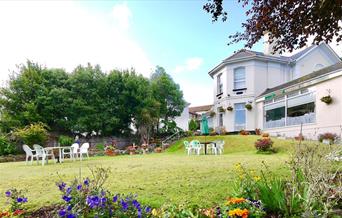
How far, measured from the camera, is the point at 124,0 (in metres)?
10.8

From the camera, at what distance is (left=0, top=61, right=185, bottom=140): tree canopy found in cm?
2142

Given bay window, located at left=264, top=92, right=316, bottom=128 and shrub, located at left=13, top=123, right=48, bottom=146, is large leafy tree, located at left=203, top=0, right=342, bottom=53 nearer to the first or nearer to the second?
bay window, located at left=264, top=92, right=316, bottom=128

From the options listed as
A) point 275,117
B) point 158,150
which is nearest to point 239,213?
point 158,150

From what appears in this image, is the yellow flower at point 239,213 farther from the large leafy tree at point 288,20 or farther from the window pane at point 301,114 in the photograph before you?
the window pane at point 301,114

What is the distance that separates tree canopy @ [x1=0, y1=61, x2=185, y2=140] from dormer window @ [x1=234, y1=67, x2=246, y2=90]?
7815mm

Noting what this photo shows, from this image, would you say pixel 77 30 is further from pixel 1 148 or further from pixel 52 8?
pixel 1 148

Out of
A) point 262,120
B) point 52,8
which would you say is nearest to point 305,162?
point 52,8

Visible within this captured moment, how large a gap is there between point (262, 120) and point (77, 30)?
17.4 meters

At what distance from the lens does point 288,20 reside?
6398mm

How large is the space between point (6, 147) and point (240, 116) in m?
19.7

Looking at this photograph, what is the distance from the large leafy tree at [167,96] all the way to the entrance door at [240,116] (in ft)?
20.5

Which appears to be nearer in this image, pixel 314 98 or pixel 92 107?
pixel 314 98

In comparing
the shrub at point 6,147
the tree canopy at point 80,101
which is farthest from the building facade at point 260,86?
the shrub at point 6,147

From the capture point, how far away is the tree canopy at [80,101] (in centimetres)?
2142
